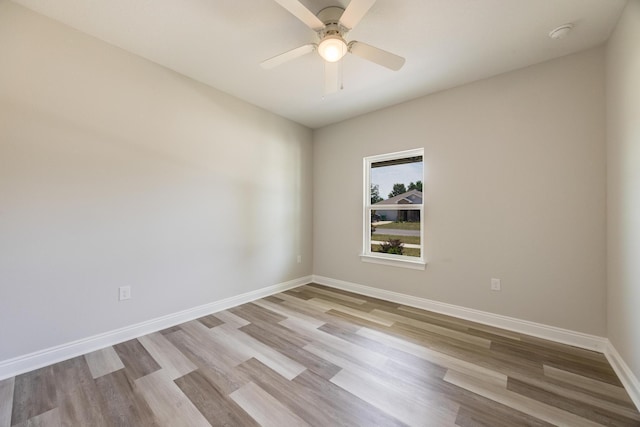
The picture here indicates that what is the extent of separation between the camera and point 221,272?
3.00 meters

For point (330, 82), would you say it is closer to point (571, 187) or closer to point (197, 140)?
point (197, 140)

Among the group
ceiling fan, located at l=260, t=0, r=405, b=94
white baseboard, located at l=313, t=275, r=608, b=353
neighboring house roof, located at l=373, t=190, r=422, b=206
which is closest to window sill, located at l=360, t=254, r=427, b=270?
white baseboard, located at l=313, t=275, r=608, b=353

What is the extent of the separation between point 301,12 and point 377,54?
62 centimetres

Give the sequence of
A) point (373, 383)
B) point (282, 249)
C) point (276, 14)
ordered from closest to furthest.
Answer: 1. point (373, 383)
2. point (276, 14)
3. point (282, 249)

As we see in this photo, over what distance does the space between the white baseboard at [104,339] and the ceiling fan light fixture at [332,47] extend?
2743mm

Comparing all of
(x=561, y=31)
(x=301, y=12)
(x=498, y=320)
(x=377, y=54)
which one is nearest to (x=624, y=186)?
(x=561, y=31)

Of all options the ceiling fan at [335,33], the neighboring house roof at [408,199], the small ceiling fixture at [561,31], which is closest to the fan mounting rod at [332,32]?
the ceiling fan at [335,33]

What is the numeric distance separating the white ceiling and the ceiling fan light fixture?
0.24 meters

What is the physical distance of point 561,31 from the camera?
192 centimetres

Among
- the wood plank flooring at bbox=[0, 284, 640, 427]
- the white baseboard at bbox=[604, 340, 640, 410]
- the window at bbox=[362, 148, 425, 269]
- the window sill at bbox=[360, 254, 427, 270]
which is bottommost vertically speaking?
the wood plank flooring at bbox=[0, 284, 640, 427]

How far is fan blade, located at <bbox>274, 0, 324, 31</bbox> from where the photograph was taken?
4.67 feet

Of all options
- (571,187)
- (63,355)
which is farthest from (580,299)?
(63,355)

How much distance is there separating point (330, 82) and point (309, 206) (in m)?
2.30

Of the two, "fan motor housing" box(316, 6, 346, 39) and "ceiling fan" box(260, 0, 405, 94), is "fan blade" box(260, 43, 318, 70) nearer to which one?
"ceiling fan" box(260, 0, 405, 94)
